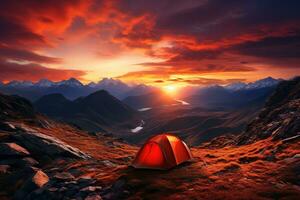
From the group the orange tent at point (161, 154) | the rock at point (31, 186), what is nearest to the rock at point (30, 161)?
the rock at point (31, 186)

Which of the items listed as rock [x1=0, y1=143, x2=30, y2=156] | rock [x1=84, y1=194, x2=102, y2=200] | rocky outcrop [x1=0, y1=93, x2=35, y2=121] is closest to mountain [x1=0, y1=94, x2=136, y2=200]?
rock [x1=0, y1=143, x2=30, y2=156]

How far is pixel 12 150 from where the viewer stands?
4300 centimetres

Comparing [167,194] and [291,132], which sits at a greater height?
[291,132]

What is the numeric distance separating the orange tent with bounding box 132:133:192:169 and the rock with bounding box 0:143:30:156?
2139cm

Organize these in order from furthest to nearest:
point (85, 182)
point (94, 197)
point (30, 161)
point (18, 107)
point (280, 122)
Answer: point (18, 107) → point (280, 122) → point (30, 161) → point (85, 182) → point (94, 197)

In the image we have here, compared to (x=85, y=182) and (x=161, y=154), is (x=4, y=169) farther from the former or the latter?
(x=161, y=154)

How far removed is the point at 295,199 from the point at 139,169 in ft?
51.4

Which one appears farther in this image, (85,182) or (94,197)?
(85,182)

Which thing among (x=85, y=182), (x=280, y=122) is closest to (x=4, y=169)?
(x=85, y=182)

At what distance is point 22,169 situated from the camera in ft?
127

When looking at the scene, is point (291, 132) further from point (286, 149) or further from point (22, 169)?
point (22, 169)

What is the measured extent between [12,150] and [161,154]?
82.8 ft

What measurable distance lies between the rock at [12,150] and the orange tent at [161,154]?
842 inches

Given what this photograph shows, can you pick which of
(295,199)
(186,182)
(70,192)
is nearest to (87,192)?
(70,192)
